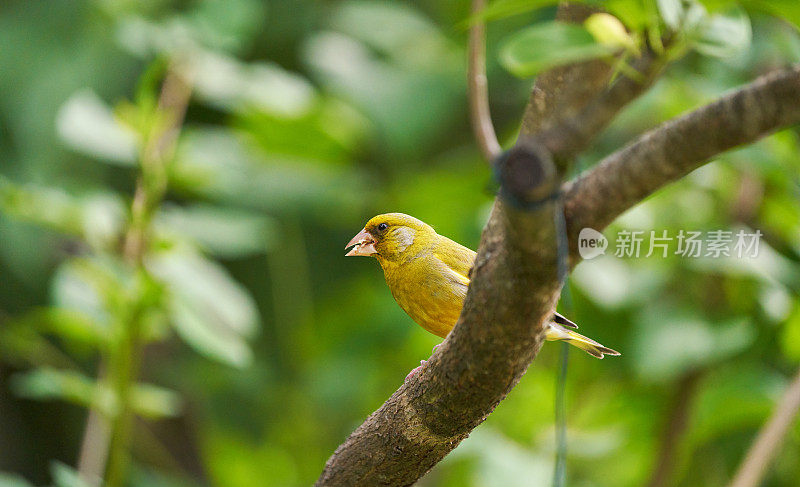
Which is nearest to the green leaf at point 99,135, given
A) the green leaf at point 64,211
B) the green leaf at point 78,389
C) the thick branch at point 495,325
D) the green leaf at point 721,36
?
the green leaf at point 64,211

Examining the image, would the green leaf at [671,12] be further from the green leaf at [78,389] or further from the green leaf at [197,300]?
the green leaf at [78,389]

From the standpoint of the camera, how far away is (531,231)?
81 centimetres

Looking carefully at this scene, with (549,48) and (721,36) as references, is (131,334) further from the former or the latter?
(721,36)

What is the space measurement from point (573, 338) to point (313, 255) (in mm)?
2301

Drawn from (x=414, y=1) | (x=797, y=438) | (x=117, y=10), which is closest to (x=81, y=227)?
(x=117, y=10)

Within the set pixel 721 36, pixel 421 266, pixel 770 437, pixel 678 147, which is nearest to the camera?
pixel 678 147

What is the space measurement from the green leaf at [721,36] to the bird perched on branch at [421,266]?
1.73ft

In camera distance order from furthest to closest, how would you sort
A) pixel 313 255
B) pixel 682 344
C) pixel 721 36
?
1. pixel 313 255
2. pixel 682 344
3. pixel 721 36

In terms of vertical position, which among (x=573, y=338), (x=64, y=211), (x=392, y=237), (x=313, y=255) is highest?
(x=313, y=255)

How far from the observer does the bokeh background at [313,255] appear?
7.41ft

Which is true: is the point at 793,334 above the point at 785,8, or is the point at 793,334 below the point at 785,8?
above

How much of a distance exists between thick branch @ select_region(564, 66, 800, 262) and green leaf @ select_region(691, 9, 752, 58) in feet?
0.97

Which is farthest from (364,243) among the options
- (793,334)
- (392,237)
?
(793,334)

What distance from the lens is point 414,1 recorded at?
4.20m
